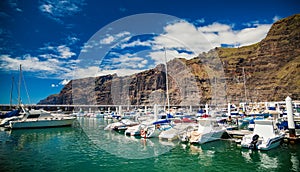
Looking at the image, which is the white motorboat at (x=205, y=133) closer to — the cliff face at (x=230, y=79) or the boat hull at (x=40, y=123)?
the boat hull at (x=40, y=123)

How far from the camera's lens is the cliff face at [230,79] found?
112 metres

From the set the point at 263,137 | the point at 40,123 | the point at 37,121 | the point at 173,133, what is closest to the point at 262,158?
the point at 263,137

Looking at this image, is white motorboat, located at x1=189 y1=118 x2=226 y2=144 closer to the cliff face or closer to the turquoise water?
the turquoise water

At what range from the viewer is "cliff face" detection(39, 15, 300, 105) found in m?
112

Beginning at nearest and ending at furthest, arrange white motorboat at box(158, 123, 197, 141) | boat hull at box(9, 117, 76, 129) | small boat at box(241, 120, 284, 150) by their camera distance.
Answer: small boat at box(241, 120, 284, 150), white motorboat at box(158, 123, 197, 141), boat hull at box(9, 117, 76, 129)

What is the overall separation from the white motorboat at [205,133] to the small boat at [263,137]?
11.9 ft

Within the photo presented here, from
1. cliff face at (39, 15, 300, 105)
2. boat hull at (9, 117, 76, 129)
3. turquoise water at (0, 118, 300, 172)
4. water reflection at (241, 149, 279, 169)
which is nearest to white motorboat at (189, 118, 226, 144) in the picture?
turquoise water at (0, 118, 300, 172)

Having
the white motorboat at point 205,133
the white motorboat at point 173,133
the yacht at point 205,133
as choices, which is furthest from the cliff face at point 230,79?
the white motorboat at point 205,133

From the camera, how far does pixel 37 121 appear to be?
124ft

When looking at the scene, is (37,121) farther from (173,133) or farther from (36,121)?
(173,133)

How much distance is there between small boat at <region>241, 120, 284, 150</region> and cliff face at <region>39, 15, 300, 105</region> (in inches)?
3006

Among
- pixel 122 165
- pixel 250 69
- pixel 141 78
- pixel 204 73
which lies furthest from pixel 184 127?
pixel 250 69

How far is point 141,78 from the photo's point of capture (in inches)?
5172

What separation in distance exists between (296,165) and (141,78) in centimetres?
12050
